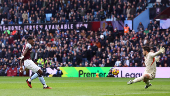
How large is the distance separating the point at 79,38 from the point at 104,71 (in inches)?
203

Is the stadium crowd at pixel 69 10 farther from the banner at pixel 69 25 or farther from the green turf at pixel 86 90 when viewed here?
the green turf at pixel 86 90

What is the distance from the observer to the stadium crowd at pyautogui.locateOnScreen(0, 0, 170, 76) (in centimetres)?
3009

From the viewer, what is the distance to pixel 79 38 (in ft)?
110

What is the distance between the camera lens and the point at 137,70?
94.9 feet

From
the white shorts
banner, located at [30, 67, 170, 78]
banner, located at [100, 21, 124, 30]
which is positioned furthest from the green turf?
banner, located at [100, 21, 124, 30]

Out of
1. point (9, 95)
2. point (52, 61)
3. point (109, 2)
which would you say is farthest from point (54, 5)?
point (9, 95)

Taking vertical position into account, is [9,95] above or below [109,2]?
below

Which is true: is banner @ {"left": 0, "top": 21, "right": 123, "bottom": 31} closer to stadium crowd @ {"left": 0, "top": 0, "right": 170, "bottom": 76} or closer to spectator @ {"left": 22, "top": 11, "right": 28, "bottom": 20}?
stadium crowd @ {"left": 0, "top": 0, "right": 170, "bottom": 76}

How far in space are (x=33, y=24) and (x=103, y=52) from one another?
9439 mm

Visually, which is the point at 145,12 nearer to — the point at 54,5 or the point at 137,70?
the point at 137,70

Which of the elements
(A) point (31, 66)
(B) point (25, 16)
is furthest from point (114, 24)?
(A) point (31, 66)

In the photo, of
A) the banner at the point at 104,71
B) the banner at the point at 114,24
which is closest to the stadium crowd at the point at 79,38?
the banner at the point at 104,71

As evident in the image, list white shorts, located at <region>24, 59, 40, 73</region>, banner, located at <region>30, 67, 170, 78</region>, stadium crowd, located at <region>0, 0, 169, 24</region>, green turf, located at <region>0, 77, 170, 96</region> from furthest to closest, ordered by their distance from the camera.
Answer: stadium crowd, located at <region>0, 0, 169, 24</region> → banner, located at <region>30, 67, 170, 78</region> → white shorts, located at <region>24, 59, 40, 73</region> → green turf, located at <region>0, 77, 170, 96</region>

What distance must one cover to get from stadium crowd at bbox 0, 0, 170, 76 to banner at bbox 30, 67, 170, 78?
368 millimetres
